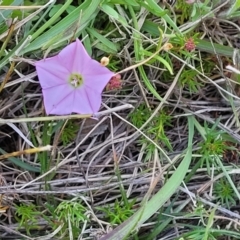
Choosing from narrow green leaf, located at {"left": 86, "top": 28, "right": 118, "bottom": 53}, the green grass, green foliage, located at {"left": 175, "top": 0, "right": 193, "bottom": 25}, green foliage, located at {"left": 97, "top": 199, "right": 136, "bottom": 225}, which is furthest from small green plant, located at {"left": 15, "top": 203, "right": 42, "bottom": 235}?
green foliage, located at {"left": 175, "top": 0, "right": 193, "bottom": 25}

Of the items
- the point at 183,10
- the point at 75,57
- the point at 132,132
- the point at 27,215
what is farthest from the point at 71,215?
the point at 183,10

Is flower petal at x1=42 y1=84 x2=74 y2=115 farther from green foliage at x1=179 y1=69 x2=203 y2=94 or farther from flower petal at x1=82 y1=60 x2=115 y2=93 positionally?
green foliage at x1=179 y1=69 x2=203 y2=94

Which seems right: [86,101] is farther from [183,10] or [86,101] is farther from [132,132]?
[183,10]

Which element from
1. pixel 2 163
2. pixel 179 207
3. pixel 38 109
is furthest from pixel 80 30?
pixel 179 207

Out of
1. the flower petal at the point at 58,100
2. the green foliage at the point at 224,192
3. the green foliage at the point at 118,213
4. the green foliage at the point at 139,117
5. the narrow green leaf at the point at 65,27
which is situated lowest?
the green foliage at the point at 224,192

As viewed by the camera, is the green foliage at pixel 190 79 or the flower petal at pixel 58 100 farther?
the green foliage at pixel 190 79

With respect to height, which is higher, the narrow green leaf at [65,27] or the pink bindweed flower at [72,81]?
the narrow green leaf at [65,27]

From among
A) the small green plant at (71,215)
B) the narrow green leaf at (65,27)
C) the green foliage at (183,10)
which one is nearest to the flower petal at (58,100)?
the narrow green leaf at (65,27)

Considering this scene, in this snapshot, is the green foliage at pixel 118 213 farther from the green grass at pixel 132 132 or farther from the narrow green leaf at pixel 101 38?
the narrow green leaf at pixel 101 38
